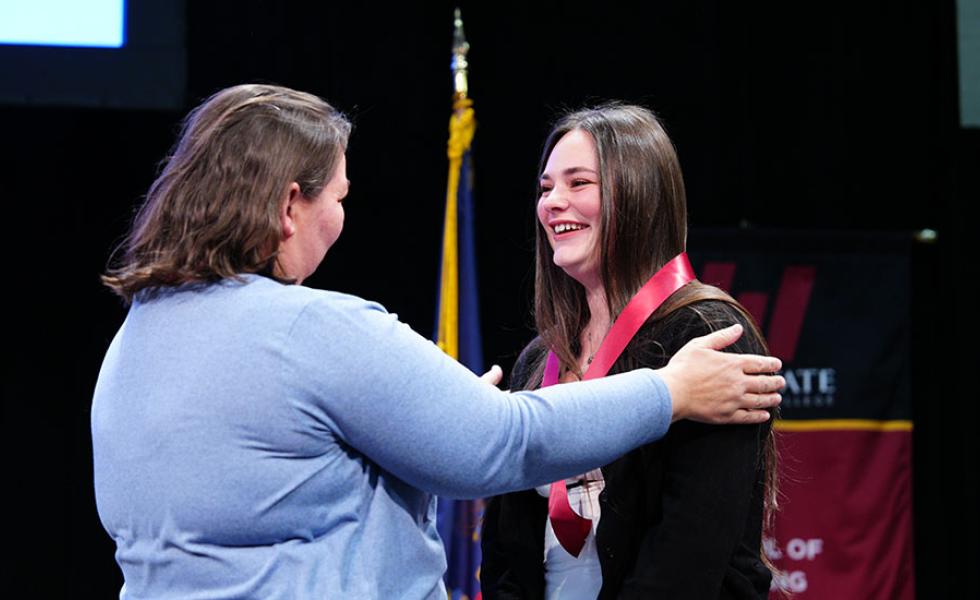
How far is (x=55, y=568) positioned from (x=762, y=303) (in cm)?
255

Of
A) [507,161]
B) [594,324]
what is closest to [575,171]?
[594,324]

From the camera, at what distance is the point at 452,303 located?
3.23 metres

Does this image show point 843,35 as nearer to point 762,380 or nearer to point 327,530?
point 762,380

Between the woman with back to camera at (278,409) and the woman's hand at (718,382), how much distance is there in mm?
50

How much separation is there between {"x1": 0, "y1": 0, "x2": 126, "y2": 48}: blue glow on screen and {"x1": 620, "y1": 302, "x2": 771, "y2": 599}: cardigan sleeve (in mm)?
2625

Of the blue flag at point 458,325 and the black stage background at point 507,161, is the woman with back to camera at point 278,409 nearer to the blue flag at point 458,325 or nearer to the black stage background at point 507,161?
the blue flag at point 458,325

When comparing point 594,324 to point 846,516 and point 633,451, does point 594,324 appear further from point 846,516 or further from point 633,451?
point 846,516

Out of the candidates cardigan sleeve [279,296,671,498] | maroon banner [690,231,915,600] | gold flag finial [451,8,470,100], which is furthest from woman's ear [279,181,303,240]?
maroon banner [690,231,915,600]

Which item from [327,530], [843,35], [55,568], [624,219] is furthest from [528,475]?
[843,35]

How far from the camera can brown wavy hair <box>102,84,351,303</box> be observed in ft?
4.03

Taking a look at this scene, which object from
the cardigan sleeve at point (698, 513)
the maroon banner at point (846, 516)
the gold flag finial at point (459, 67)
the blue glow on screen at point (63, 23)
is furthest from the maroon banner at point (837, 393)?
the cardigan sleeve at point (698, 513)

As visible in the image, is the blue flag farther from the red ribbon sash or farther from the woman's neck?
the red ribbon sash

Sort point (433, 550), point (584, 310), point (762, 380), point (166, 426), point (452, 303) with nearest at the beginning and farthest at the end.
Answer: point (166, 426) → point (433, 550) → point (762, 380) → point (584, 310) → point (452, 303)

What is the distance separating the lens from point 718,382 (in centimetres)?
137
